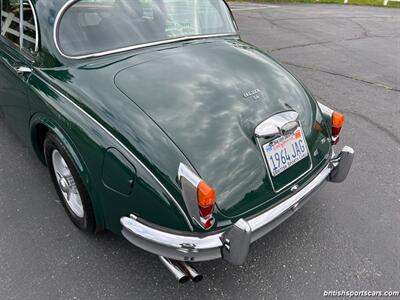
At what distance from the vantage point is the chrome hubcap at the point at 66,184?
2.49 m

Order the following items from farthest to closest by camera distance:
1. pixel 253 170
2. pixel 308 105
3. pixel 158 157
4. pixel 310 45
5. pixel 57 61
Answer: pixel 310 45, pixel 308 105, pixel 57 61, pixel 253 170, pixel 158 157

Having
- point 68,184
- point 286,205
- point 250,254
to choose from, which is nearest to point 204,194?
point 286,205

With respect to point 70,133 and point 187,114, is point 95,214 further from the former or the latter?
point 187,114

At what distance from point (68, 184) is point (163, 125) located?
1.05 metres

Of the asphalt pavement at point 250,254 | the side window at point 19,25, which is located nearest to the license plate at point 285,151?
the asphalt pavement at point 250,254

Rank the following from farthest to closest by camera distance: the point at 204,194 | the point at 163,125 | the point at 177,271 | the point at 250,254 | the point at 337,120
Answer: the point at 337,120, the point at 250,254, the point at 163,125, the point at 177,271, the point at 204,194

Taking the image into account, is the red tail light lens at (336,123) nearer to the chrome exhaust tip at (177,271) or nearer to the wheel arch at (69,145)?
the chrome exhaust tip at (177,271)

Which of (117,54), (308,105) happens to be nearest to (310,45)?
(308,105)

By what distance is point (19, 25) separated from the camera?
277cm

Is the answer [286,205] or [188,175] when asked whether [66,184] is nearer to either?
[188,175]

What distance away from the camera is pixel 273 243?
99.7 inches

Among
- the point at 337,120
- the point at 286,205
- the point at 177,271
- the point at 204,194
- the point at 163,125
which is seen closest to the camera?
the point at 204,194

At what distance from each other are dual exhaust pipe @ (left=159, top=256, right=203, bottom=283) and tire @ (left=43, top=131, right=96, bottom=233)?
27.2 inches

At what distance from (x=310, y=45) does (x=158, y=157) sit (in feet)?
26.0
